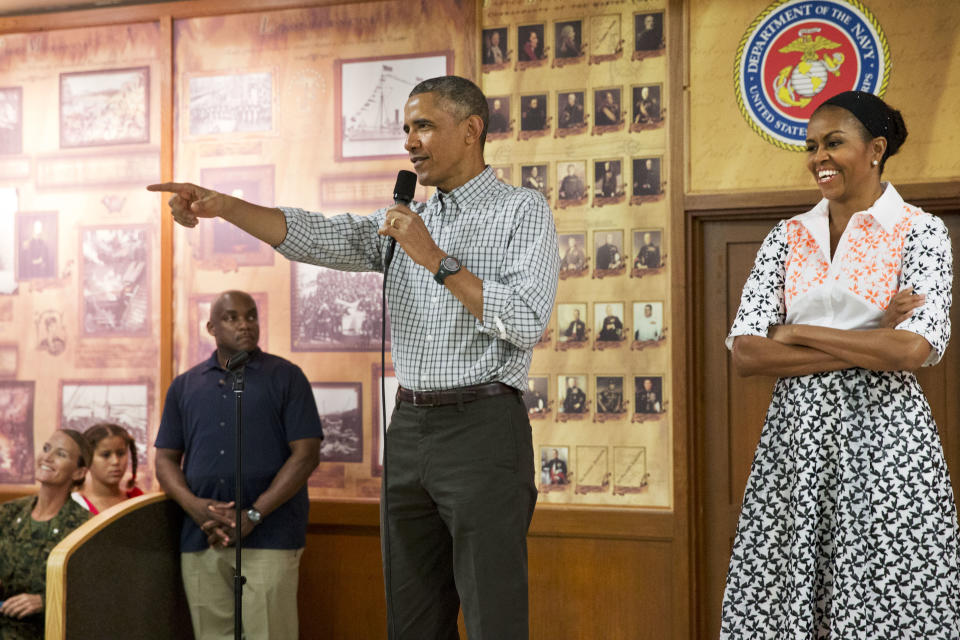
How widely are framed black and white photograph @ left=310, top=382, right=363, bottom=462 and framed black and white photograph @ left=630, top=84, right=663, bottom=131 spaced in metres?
1.65

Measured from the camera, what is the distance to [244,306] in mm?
4043

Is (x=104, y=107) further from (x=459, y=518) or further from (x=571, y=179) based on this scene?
(x=459, y=518)

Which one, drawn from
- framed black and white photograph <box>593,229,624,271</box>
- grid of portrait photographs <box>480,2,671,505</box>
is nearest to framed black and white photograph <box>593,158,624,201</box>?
grid of portrait photographs <box>480,2,671,505</box>

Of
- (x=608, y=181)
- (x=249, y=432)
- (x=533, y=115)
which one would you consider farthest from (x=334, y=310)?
(x=608, y=181)

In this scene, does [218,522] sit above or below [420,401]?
below

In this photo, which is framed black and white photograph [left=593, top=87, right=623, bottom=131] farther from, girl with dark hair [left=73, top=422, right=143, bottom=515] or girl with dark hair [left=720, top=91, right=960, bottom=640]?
girl with dark hair [left=73, top=422, right=143, bottom=515]

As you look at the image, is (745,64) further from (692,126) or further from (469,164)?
(469,164)

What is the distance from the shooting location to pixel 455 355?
2490 millimetres

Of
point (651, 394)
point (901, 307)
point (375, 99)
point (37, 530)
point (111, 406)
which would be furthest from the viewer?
point (111, 406)

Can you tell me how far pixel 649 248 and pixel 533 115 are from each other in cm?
76

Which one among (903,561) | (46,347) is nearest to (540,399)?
(903,561)

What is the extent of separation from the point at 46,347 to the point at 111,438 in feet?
2.61

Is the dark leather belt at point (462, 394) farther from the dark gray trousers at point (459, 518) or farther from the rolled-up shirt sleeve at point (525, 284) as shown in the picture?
the rolled-up shirt sleeve at point (525, 284)

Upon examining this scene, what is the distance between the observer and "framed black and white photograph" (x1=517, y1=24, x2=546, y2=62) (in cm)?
418
